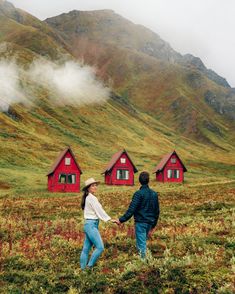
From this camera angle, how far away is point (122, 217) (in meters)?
12.6

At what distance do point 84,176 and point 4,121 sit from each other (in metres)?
55.4

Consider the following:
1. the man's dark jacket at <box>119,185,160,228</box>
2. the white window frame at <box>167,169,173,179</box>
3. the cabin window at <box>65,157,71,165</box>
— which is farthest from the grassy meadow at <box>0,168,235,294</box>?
the white window frame at <box>167,169,173,179</box>

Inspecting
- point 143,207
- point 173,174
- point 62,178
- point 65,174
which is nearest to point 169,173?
point 173,174

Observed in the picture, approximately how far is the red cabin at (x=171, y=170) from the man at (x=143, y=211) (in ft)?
237

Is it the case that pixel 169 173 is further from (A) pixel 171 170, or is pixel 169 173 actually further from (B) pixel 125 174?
(B) pixel 125 174

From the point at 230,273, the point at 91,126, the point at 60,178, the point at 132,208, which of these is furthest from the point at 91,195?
the point at 91,126

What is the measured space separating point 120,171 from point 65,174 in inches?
577

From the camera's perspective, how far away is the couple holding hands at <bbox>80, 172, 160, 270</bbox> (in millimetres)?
12445

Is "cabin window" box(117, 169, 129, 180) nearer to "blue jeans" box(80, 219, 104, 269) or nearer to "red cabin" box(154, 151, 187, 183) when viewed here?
"red cabin" box(154, 151, 187, 183)

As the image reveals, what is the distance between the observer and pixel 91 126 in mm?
175875

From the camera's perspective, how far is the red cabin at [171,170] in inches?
3364

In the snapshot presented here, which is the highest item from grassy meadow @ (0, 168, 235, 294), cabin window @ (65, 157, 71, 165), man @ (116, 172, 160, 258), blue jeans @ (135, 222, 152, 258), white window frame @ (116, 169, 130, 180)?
cabin window @ (65, 157, 71, 165)

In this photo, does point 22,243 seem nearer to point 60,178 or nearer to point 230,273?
point 230,273

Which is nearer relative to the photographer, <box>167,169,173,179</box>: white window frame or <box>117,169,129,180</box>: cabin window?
<box>117,169,129,180</box>: cabin window
